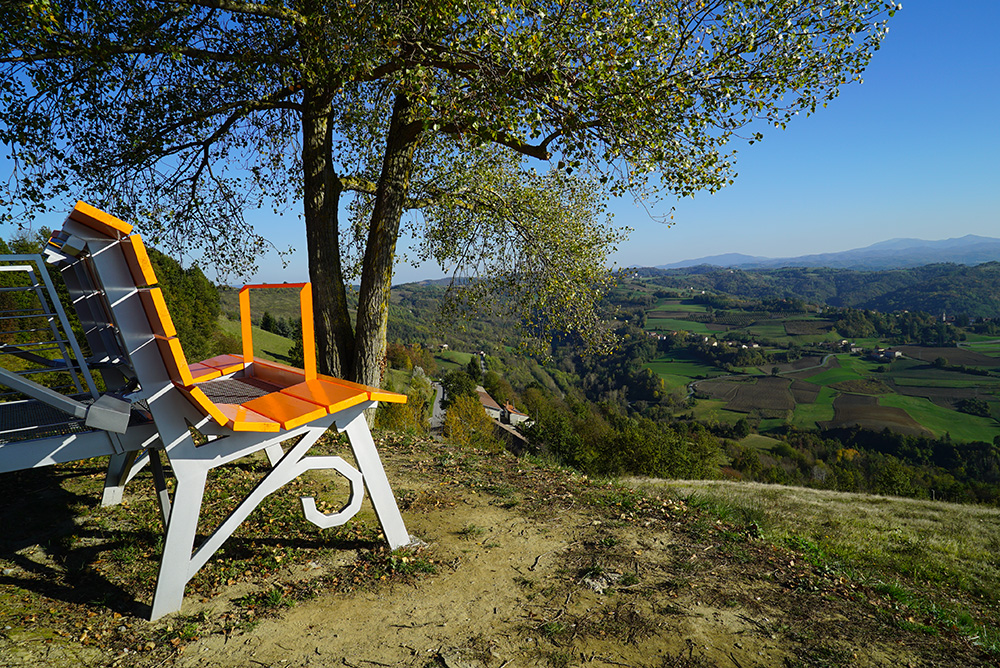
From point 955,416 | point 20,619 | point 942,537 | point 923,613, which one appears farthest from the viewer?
point 955,416

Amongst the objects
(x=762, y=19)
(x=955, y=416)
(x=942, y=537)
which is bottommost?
(x=955, y=416)

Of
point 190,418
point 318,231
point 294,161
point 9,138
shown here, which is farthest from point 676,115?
point 9,138

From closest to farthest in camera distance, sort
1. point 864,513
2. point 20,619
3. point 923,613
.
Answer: point 20,619
point 923,613
point 864,513

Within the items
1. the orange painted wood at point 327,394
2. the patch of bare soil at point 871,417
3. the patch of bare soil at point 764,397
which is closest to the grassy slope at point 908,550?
the orange painted wood at point 327,394

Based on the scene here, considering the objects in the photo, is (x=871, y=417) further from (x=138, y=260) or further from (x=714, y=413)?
(x=138, y=260)

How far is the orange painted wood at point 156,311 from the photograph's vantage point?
2722 millimetres

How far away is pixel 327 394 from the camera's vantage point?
143 inches

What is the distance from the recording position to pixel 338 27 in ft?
19.1

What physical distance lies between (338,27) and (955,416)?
374 feet

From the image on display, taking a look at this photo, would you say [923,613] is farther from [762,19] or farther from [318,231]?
[318,231]

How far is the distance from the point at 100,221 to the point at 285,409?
4.75 ft

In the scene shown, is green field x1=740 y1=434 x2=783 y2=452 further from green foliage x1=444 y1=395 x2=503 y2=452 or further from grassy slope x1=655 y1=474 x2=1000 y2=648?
grassy slope x1=655 y1=474 x2=1000 y2=648

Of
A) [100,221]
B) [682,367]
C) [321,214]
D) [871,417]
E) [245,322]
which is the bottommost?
[871,417]

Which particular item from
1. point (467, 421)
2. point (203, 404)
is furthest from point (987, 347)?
point (203, 404)
